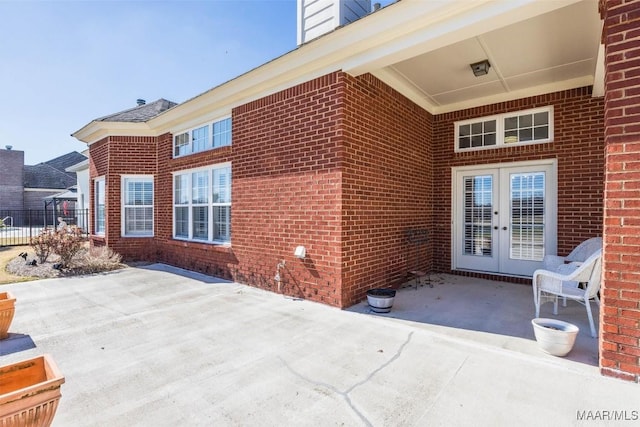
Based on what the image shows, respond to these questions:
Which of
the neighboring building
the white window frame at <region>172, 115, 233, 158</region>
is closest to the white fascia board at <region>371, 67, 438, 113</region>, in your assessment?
the white window frame at <region>172, 115, 233, 158</region>

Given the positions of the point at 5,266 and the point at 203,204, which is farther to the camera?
the point at 5,266

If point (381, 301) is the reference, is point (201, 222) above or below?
above

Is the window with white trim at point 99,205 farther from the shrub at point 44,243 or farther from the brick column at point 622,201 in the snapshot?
the brick column at point 622,201

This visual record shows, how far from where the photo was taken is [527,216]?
5961 mm

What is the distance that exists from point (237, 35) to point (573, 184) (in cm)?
765

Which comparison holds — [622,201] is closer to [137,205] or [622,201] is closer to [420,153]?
[420,153]

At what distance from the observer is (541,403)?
7.36 ft

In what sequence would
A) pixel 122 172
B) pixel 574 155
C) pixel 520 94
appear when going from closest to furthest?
pixel 574 155, pixel 520 94, pixel 122 172

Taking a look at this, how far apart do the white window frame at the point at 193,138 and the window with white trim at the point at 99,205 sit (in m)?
3.11

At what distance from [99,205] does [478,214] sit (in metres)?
10.5

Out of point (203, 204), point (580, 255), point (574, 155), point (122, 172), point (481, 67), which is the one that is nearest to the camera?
point (580, 255)

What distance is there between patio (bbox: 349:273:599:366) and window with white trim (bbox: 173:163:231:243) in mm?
3676

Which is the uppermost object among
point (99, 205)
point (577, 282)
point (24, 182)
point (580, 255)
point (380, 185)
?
point (24, 182)

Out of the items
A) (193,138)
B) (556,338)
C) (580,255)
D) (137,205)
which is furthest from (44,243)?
(580,255)
